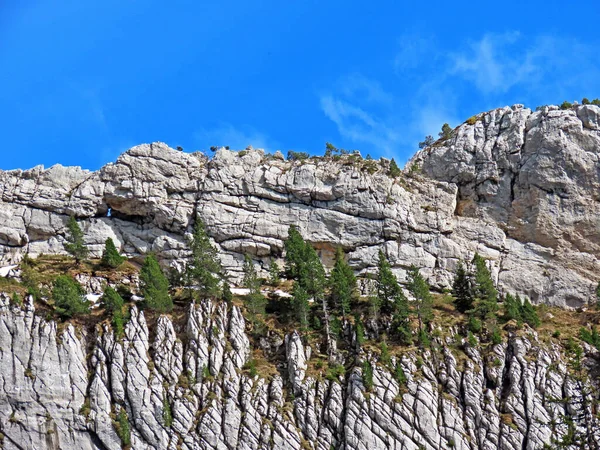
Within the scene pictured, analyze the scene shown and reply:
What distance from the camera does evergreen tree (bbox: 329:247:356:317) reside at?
3538 inches

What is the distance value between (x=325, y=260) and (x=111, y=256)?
2891cm

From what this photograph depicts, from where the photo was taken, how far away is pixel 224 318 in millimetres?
86688

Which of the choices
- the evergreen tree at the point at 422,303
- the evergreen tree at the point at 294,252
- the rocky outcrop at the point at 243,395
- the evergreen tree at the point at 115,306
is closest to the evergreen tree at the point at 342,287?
the evergreen tree at the point at 294,252

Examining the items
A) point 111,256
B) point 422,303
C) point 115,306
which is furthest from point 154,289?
point 422,303

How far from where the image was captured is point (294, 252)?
98312 mm

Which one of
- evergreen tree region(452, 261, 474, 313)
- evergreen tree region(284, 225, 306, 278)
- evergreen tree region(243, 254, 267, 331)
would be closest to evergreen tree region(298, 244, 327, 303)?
evergreen tree region(284, 225, 306, 278)

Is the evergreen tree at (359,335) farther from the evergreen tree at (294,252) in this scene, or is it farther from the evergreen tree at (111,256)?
the evergreen tree at (111,256)

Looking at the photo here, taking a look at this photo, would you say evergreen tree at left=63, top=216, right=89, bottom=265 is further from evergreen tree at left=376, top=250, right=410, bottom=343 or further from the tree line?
evergreen tree at left=376, top=250, right=410, bottom=343

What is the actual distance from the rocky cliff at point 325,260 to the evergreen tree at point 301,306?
2.70 meters

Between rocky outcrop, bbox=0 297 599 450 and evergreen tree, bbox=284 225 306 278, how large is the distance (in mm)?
14450

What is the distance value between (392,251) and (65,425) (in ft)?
159

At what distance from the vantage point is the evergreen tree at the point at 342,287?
89.9 meters

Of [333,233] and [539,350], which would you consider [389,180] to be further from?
[539,350]

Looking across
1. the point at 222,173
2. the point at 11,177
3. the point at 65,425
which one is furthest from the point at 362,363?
the point at 11,177
